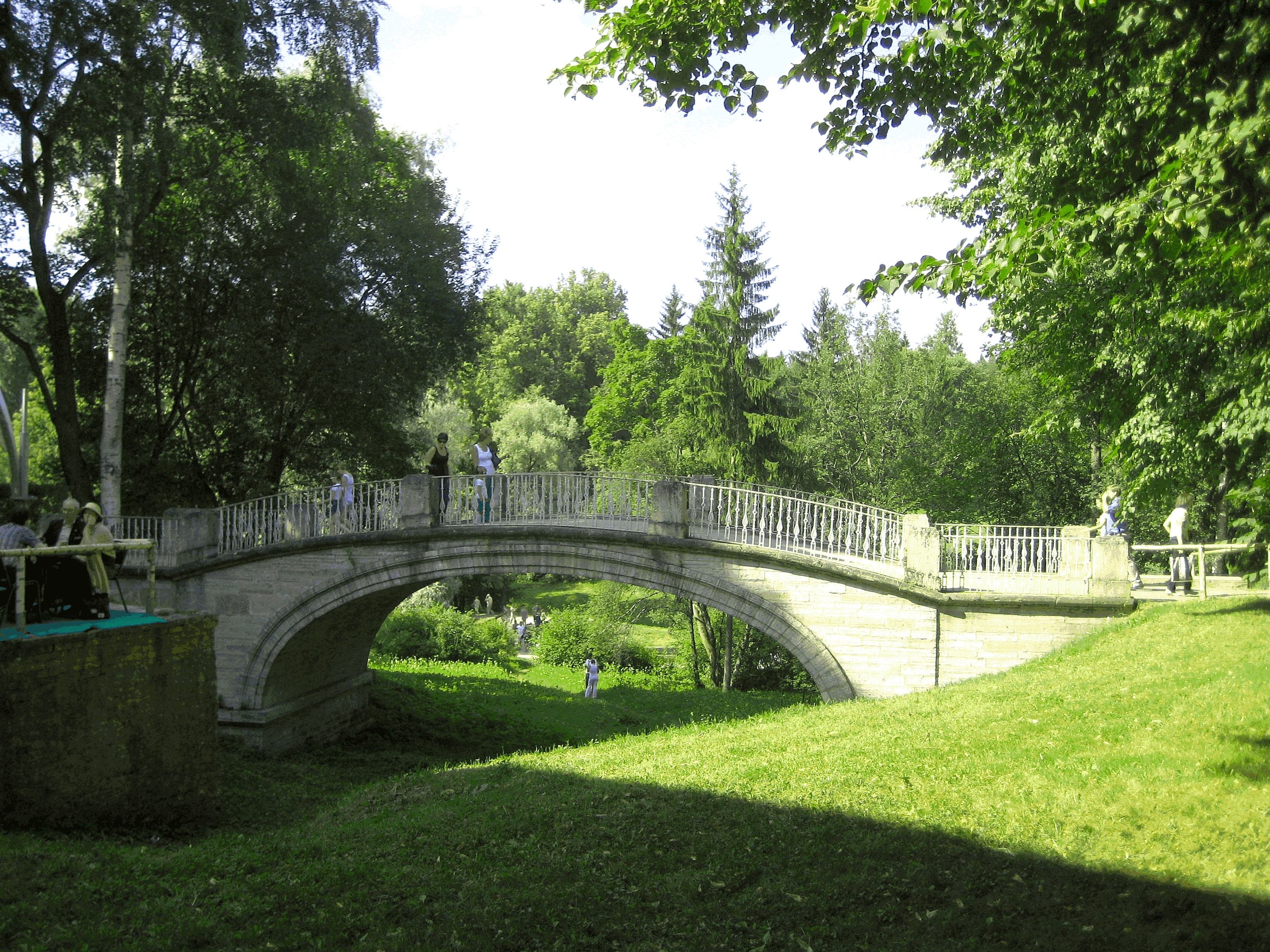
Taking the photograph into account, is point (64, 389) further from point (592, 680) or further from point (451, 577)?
point (592, 680)

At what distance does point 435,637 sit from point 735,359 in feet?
37.2

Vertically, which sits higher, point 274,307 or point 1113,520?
point 274,307

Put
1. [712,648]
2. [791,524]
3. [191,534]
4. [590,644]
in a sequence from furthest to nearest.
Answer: [590,644], [712,648], [191,534], [791,524]

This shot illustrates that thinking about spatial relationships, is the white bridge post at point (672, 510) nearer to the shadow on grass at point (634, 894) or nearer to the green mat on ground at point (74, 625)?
the shadow on grass at point (634, 894)

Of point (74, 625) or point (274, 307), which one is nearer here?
point (74, 625)

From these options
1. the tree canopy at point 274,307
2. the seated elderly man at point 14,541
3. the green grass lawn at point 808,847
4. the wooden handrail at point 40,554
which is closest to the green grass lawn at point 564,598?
the tree canopy at point 274,307

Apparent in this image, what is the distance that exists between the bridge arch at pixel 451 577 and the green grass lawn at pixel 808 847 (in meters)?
2.24

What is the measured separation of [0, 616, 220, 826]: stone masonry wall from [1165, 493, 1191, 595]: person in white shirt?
11187mm

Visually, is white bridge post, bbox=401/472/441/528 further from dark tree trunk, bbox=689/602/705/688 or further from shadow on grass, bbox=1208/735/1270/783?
dark tree trunk, bbox=689/602/705/688

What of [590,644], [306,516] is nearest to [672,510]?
[306,516]

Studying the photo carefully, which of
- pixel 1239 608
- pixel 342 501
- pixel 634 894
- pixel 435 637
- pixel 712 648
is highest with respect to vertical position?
pixel 342 501

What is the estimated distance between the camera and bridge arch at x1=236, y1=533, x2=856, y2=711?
1167cm

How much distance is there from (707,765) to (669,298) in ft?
118

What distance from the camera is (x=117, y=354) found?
47.1ft
